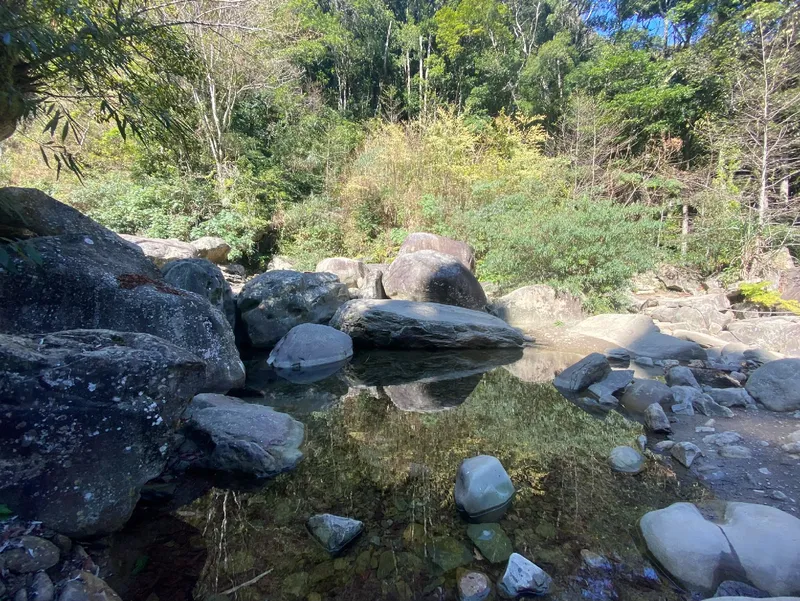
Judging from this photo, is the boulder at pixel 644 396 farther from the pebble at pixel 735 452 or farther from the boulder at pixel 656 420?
the pebble at pixel 735 452

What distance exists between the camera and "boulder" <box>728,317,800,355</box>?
573 centimetres

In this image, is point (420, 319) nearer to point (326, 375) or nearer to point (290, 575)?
point (326, 375)

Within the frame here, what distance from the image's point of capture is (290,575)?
198 centimetres

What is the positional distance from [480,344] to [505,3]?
20.1 metres

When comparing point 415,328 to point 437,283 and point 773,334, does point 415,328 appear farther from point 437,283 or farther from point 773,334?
point 773,334

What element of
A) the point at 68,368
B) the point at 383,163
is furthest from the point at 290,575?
the point at 383,163

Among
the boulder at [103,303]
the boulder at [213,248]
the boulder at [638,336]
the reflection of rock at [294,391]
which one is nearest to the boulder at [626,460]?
the reflection of rock at [294,391]

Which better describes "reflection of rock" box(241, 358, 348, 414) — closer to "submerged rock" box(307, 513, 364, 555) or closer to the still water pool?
the still water pool

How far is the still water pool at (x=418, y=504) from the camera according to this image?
1.96m

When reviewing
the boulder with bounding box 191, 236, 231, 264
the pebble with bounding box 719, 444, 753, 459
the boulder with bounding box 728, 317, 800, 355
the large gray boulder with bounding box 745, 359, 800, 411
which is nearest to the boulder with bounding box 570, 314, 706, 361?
the boulder with bounding box 728, 317, 800, 355

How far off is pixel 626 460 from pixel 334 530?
6.49 ft

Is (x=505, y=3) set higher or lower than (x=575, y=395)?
higher

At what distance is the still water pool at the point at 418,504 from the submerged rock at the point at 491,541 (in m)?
0.04

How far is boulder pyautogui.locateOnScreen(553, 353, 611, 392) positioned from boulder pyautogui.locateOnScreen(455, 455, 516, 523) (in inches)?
88.3
